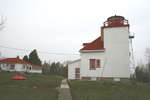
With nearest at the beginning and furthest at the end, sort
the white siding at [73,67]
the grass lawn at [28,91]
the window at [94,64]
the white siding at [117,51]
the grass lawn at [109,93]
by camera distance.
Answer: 1. the grass lawn at [28,91]
2. the grass lawn at [109,93]
3. the white siding at [117,51]
4. the window at [94,64]
5. the white siding at [73,67]

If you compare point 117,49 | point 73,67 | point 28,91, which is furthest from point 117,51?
point 28,91

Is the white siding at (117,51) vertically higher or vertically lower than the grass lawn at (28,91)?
higher

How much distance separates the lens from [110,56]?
1727 cm

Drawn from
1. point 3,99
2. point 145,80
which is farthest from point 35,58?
point 3,99

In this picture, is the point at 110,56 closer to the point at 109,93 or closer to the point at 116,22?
the point at 116,22

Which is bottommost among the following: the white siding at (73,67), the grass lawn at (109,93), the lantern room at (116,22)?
the grass lawn at (109,93)

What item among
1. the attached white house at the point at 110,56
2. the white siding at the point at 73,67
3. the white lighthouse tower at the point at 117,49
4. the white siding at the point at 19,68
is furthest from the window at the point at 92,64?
the white siding at the point at 19,68

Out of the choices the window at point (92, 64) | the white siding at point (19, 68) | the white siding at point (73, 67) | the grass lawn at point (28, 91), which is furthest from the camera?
the white siding at point (19, 68)

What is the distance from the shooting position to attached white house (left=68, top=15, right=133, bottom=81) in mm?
16875

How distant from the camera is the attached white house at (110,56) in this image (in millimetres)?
16875

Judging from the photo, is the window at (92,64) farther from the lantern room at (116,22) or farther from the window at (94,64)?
the lantern room at (116,22)

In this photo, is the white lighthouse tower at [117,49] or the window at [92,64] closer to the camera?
the white lighthouse tower at [117,49]

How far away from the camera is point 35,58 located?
46.5 meters

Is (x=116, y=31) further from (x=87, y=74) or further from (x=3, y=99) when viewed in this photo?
(x=3, y=99)
